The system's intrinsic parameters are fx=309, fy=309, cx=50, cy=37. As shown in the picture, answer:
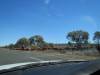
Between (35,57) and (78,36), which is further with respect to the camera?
(78,36)

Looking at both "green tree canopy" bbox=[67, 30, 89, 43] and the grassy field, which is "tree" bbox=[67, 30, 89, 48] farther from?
the grassy field

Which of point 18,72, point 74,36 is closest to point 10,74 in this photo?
point 18,72

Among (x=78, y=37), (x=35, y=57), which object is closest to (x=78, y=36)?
(x=78, y=37)

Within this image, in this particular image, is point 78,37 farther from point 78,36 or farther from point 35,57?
point 35,57

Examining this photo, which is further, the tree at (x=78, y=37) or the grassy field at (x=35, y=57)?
the tree at (x=78, y=37)

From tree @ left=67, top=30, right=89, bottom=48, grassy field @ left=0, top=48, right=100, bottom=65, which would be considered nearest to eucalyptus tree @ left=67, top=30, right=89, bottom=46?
tree @ left=67, top=30, right=89, bottom=48

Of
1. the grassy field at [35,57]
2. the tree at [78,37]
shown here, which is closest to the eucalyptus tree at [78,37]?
the tree at [78,37]

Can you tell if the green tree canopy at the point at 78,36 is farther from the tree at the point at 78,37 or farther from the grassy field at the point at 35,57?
the grassy field at the point at 35,57

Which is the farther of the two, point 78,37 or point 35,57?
point 78,37

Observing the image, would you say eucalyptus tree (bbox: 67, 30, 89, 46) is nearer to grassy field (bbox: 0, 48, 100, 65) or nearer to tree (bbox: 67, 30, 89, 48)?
tree (bbox: 67, 30, 89, 48)

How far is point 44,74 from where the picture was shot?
297cm

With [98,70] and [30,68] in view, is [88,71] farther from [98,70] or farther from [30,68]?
[30,68]

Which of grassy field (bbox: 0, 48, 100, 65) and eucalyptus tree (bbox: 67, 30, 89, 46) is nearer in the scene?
grassy field (bbox: 0, 48, 100, 65)

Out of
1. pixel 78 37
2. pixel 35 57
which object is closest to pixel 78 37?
pixel 78 37
